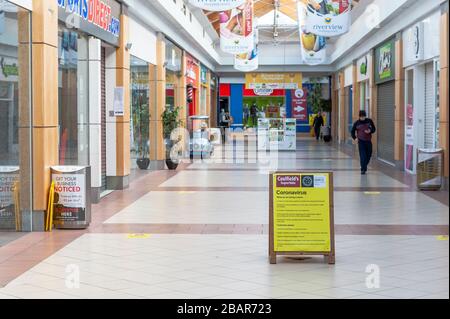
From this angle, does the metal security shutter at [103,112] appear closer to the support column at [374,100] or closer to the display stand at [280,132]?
the support column at [374,100]

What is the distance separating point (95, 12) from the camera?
13.1 m

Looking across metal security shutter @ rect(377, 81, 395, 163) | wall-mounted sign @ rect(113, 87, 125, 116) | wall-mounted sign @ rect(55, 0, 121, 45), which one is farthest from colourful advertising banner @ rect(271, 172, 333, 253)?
metal security shutter @ rect(377, 81, 395, 163)

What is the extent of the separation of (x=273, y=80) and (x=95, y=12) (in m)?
28.3

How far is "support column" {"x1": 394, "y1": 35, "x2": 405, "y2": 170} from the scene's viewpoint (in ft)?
67.1

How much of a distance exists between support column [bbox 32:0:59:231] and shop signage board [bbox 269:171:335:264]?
348cm

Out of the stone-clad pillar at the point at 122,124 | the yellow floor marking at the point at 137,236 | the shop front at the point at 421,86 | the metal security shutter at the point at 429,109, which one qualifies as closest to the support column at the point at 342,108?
the shop front at the point at 421,86

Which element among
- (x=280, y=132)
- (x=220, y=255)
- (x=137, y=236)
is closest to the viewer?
(x=220, y=255)

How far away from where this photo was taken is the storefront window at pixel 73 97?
11.9 metres

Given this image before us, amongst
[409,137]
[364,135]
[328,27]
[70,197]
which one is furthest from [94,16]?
[409,137]

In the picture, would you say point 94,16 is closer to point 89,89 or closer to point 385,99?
point 89,89

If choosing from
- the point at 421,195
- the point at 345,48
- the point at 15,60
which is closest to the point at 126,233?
the point at 15,60

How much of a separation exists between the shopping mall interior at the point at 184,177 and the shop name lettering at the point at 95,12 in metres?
0.05

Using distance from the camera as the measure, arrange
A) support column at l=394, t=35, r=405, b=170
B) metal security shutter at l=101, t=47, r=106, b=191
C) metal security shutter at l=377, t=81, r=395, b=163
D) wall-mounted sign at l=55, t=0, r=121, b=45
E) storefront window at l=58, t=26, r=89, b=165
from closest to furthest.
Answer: wall-mounted sign at l=55, t=0, r=121, b=45 → storefront window at l=58, t=26, r=89, b=165 → metal security shutter at l=101, t=47, r=106, b=191 → support column at l=394, t=35, r=405, b=170 → metal security shutter at l=377, t=81, r=395, b=163

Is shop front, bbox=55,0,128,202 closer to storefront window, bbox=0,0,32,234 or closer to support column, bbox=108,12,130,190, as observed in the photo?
support column, bbox=108,12,130,190
